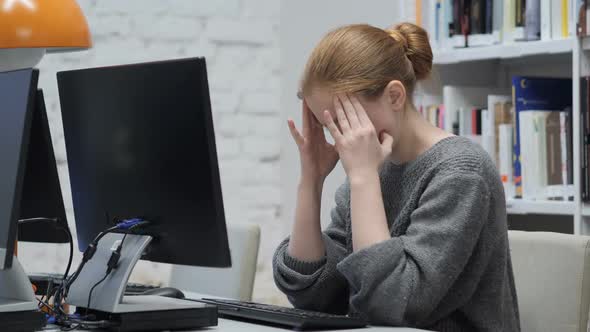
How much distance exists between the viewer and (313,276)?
64.9 inches

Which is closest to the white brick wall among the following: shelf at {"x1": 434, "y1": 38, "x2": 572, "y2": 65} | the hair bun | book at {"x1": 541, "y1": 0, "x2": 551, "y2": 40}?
shelf at {"x1": 434, "y1": 38, "x2": 572, "y2": 65}

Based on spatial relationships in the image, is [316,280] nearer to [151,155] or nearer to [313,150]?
[313,150]

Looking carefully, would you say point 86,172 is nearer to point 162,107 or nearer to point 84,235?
point 84,235

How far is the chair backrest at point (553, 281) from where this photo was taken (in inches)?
61.8

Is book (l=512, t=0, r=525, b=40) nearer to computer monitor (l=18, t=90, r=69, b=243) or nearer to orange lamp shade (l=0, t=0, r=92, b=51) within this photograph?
orange lamp shade (l=0, t=0, r=92, b=51)

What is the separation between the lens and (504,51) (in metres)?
2.53

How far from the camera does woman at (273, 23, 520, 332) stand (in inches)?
56.7

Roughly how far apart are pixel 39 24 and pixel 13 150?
2.83 ft

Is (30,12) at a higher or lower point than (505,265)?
higher

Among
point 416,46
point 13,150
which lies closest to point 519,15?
point 416,46

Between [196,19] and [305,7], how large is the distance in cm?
39

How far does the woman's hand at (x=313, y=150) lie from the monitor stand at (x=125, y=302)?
13.6 inches

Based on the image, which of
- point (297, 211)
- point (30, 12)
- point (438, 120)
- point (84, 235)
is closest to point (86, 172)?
point (84, 235)

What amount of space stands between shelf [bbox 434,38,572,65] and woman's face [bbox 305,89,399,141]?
0.97 meters
